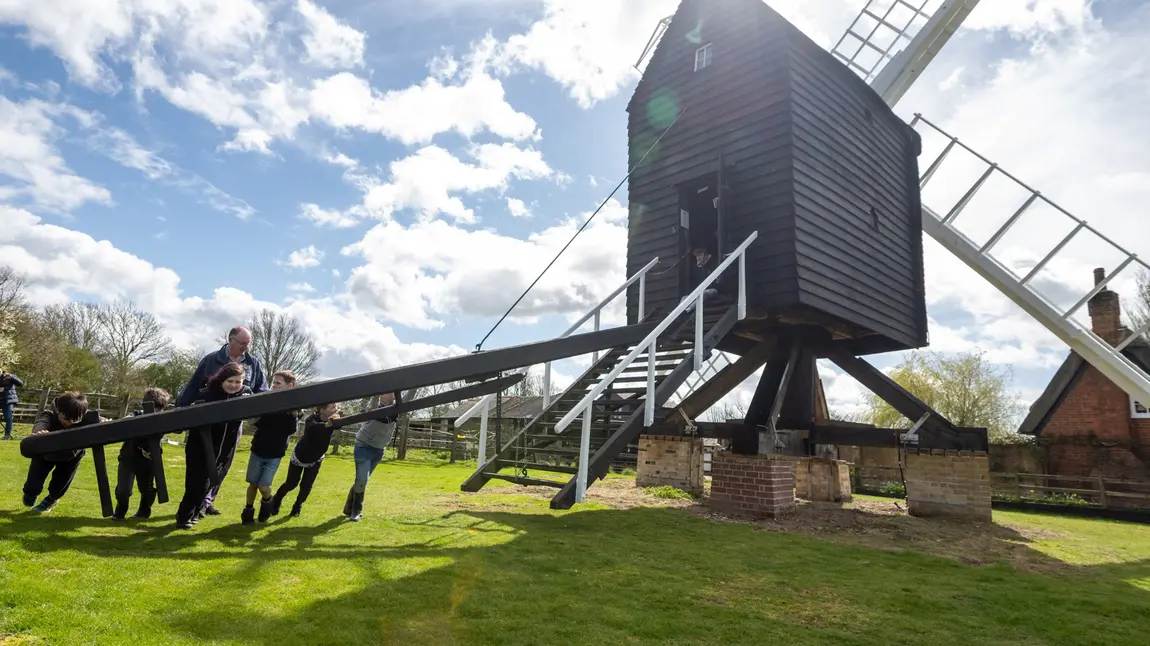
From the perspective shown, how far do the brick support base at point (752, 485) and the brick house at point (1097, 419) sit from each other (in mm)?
14790

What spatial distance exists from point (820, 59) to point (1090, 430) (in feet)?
55.3

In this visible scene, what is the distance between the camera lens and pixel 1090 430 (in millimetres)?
18781

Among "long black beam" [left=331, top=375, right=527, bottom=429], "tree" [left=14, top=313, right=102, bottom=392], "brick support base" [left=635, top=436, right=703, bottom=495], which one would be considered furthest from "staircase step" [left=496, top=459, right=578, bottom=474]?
"tree" [left=14, top=313, right=102, bottom=392]

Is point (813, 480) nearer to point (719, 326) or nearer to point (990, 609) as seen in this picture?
point (719, 326)

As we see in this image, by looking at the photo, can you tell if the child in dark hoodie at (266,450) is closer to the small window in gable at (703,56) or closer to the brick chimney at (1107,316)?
the small window in gable at (703,56)

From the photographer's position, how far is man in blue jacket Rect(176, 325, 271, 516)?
542cm

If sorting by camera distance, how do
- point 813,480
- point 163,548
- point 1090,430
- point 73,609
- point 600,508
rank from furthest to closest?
point 1090,430 → point 813,480 → point 600,508 → point 163,548 → point 73,609

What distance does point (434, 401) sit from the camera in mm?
5457

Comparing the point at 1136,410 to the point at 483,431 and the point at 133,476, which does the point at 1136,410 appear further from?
the point at 133,476

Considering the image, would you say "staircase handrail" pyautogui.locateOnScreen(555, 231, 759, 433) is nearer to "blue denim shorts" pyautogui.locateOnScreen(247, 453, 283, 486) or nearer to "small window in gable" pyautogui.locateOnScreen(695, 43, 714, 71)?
"blue denim shorts" pyautogui.locateOnScreen(247, 453, 283, 486)

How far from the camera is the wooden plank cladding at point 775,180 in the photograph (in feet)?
28.7

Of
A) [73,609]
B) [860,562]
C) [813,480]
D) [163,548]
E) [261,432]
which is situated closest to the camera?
[73,609]

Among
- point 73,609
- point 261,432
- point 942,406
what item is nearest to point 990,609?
point 73,609

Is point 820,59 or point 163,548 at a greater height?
point 820,59
